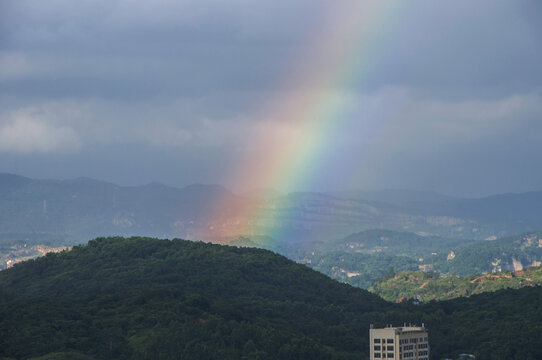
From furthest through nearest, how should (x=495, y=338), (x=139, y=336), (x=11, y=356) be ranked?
(x=495, y=338) < (x=139, y=336) < (x=11, y=356)

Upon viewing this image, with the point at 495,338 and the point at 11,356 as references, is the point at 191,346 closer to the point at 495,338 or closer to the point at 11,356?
the point at 11,356

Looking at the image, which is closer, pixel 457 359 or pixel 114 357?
pixel 114 357

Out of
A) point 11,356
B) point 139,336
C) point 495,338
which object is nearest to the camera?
point 11,356

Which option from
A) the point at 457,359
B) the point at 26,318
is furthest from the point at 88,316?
the point at 457,359

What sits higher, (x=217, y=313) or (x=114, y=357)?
(x=217, y=313)

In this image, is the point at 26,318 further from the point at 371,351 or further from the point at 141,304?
the point at 371,351

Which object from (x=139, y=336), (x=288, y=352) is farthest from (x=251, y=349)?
(x=139, y=336)
